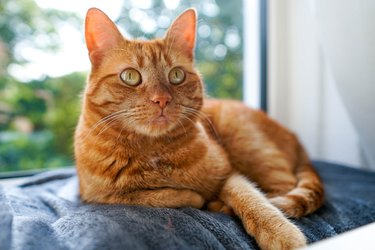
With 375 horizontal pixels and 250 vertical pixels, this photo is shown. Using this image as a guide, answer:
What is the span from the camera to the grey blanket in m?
0.77

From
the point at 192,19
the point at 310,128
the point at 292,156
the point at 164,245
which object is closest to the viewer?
the point at 164,245

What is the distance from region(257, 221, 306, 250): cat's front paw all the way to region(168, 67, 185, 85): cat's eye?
539 mm

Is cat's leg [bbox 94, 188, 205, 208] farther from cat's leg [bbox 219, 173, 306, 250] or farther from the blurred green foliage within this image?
the blurred green foliage

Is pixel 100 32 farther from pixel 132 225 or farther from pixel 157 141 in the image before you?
pixel 132 225

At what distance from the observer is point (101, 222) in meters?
0.84

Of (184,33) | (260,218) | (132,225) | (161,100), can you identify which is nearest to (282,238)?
(260,218)

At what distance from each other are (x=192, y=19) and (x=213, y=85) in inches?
40.3

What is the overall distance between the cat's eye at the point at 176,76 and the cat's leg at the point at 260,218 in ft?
1.24

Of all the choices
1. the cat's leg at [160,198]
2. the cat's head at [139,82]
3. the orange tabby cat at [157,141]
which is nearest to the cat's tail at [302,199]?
the orange tabby cat at [157,141]

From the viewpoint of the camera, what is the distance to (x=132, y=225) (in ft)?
2.74

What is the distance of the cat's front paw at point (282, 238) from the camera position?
0.88 meters

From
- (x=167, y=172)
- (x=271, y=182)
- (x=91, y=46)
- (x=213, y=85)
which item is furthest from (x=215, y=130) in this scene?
(x=213, y=85)

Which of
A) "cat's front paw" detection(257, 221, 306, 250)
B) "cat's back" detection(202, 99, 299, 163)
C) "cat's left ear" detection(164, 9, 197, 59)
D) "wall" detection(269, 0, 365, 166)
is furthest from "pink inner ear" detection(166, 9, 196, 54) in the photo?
"wall" detection(269, 0, 365, 166)

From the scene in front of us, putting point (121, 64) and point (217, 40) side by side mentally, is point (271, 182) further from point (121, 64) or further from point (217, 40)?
point (217, 40)
